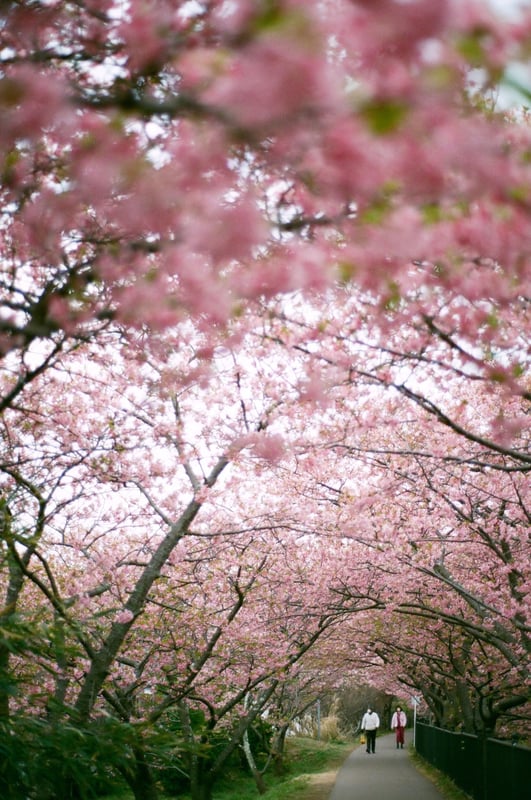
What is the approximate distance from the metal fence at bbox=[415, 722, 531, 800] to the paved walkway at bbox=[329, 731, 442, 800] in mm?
702

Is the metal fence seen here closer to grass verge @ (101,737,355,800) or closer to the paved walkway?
the paved walkway

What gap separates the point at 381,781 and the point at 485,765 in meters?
5.67

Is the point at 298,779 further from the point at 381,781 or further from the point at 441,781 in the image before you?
the point at 441,781

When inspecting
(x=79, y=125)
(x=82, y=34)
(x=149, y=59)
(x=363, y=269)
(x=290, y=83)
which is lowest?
(x=290, y=83)

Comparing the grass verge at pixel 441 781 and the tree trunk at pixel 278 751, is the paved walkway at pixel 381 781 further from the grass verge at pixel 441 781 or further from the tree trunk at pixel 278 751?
the tree trunk at pixel 278 751

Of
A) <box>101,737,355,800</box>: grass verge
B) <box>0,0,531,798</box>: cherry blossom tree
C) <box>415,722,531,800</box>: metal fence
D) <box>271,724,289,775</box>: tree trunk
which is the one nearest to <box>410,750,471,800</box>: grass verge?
Answer: <box>415,722,531,800</box>: metal fence

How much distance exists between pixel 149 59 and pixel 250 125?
98 centimetres

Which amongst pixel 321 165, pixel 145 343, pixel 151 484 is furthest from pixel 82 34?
pixel 151 484

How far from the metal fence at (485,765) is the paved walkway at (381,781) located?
702mm

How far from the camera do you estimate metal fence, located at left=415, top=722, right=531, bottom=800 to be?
9.97 meters

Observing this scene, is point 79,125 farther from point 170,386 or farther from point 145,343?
point 170,386

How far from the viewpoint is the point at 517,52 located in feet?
6.42

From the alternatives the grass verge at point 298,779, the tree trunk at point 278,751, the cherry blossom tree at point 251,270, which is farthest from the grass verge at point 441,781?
the cherry blossom tree at point 251,270

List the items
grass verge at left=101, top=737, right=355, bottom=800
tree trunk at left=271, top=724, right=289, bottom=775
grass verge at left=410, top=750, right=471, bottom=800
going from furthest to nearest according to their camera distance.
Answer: tree trunk at left=271, top=724, right=289, bottom=775 < grass verge at left=101, top=737, right=355, bottom=800 < grass verge at left=410, top=750, right=471, bottom=800
